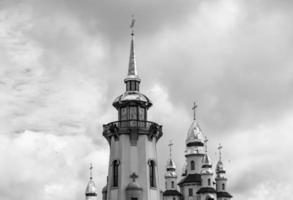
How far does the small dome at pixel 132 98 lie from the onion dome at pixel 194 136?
209 feet

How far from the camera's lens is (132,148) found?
3012 inches

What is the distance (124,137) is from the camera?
76875mm

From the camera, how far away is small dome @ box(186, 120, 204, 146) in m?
141

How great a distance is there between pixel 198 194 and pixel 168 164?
16.6 metres

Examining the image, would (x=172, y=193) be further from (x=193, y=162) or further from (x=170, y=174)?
(x=193, y=162)

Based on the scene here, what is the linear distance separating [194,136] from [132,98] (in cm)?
6617

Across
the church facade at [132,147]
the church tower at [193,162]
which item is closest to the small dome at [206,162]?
the church tower at [193,162]

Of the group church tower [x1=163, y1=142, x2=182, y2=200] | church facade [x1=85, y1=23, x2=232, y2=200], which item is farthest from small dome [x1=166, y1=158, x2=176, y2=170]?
church facade [x1=85, y1=23, x2=232, y2=200]

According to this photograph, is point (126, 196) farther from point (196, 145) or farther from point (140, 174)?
point (196, 145)

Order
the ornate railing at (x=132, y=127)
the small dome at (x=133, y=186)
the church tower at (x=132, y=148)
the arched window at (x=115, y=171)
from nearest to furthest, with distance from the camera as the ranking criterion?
the small dome at (x=133, y=186) < the church tower at (x=132, y=148) < the arched window at (x=115, y=171) < the ornate railing at (x=132, y=127)

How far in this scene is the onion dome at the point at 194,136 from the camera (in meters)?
141

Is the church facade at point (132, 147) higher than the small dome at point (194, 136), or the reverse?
the small dome at point (194, 136)

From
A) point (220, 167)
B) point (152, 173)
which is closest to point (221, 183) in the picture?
point (220, 167)

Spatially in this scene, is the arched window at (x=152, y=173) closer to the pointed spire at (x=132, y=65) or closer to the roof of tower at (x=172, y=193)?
the pointed spire at (x=132, y=65)
